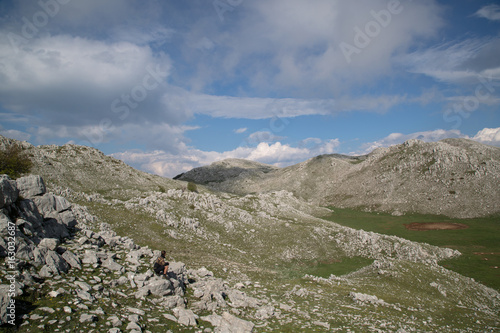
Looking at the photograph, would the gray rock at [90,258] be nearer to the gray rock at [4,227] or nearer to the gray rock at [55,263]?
the gray rock at [55,263]

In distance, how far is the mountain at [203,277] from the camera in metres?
13.2

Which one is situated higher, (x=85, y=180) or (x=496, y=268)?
(x=85, y=180)

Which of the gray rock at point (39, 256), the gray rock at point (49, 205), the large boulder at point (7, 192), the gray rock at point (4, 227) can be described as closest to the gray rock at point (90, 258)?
the gray rock at point (39, 256)

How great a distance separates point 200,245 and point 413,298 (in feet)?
92.4

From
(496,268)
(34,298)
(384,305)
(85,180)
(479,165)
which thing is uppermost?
(479,165)

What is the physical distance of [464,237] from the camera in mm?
73250

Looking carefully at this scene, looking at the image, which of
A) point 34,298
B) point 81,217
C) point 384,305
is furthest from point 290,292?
point 81,217

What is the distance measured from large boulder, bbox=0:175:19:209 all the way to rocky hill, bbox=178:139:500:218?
431ft

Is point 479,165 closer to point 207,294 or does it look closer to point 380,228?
point 380,228

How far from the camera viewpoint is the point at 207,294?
58.3 feet

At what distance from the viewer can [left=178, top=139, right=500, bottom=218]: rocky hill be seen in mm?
111562

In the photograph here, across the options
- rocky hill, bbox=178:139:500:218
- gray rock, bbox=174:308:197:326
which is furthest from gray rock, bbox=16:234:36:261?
A: rocky hill, bbox=178:139:500:218

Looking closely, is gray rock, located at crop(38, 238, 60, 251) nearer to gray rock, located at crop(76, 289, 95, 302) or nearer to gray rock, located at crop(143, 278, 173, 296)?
gray rock, located at crop(76, 289, 95, 302)

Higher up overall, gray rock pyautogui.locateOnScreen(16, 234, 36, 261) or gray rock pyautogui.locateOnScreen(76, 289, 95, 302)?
gray rock pyautogui.locateOnScreen(16, 234, 36, 261)
